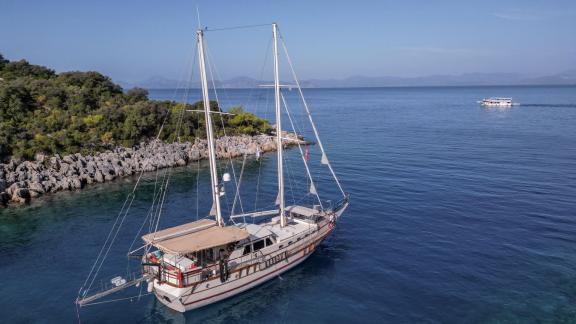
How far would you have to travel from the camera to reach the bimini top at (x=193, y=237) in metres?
25.9

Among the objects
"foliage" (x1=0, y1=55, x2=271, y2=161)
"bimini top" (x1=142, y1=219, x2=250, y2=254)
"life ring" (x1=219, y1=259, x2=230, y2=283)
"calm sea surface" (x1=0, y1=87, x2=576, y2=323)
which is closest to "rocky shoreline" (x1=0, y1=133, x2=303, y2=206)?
"foliage" (x1=0, y1=55, x2=271, y2=161)

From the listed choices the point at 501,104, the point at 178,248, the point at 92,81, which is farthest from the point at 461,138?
the point at 501,104

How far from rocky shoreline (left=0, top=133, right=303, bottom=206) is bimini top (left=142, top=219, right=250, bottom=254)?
20114 millimetres

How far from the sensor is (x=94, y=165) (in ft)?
190

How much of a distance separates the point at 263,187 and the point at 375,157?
937 inches

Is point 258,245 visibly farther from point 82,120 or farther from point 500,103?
point 500,103

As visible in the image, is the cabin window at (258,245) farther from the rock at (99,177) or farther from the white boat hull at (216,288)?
the rock at (99,177)

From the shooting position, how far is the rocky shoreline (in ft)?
164

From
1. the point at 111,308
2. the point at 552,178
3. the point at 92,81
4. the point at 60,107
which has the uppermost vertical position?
the point at 92,81

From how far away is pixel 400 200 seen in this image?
1811 inches

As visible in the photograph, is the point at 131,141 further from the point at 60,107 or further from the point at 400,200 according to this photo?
the point at 400,200

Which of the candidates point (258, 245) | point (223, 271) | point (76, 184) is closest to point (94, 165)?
point (76, 184)

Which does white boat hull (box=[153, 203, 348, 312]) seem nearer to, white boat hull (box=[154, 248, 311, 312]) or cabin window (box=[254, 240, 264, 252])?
white boat hull (box=[154, 248, 311, 312])

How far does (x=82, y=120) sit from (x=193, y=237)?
5077 centimetres
